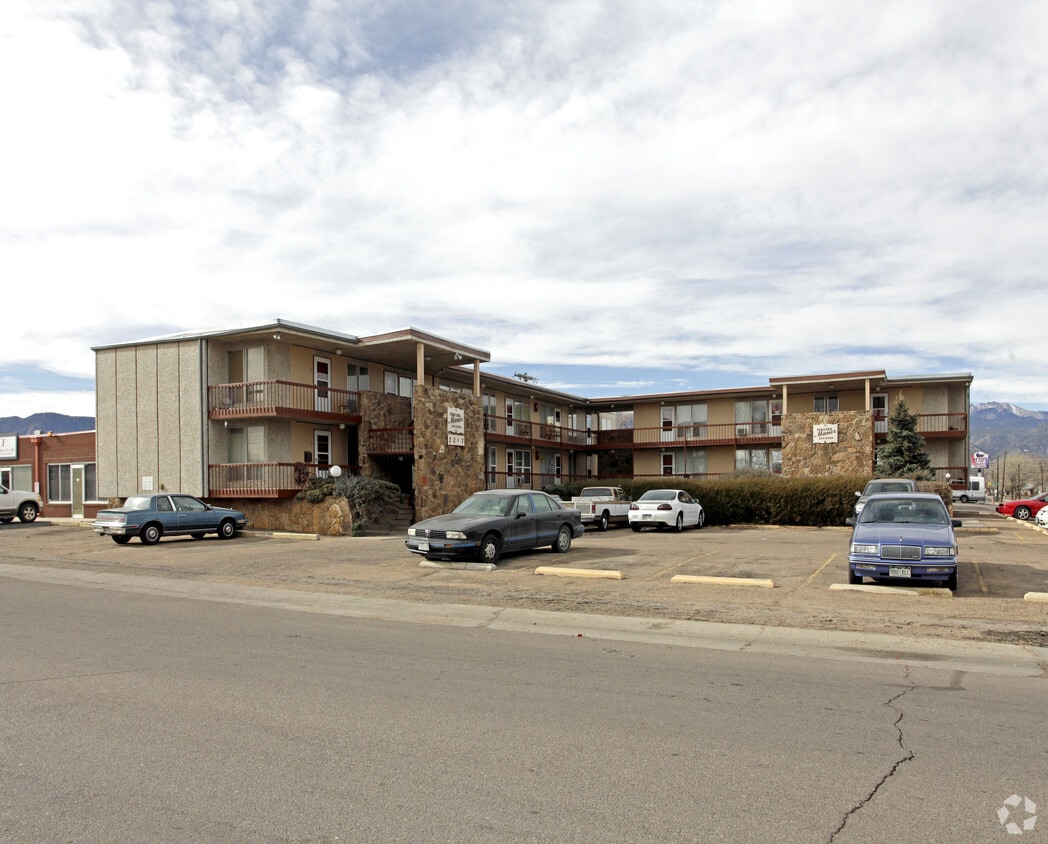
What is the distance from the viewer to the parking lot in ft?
37.1

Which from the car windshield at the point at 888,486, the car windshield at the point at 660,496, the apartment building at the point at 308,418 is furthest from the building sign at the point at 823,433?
the car windshield at the point at 888,486

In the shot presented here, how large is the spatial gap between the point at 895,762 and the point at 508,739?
2.55 meters

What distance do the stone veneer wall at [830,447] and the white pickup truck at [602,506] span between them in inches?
460

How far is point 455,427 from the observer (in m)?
31.8

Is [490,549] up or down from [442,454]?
down

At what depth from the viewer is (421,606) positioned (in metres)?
12.8

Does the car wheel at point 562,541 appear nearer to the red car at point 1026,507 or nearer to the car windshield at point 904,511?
the car windshield at point 904,511

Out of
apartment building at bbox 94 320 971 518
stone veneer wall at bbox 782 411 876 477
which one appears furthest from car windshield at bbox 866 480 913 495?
apartment building at bbox 94 320 971 518

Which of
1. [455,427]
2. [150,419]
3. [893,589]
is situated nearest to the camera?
[893,589]

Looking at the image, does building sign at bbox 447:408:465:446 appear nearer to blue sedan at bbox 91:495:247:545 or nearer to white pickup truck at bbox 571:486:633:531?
white pickup truck at bbox 571:486:633:531

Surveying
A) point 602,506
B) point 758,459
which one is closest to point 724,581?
point 602,506

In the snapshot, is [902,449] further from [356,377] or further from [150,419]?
[150,419]

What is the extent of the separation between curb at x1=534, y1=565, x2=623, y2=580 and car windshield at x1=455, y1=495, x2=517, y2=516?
2.16 m

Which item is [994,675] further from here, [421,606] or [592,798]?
[421,606]
